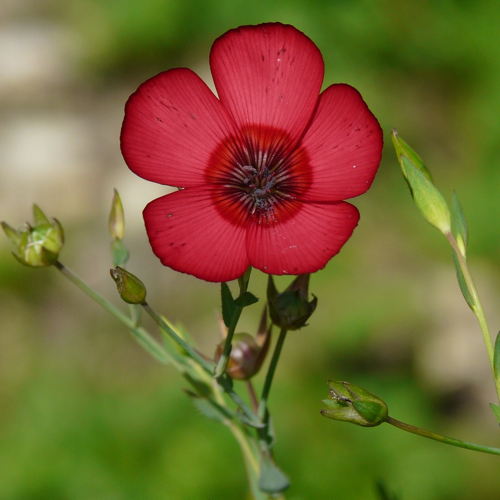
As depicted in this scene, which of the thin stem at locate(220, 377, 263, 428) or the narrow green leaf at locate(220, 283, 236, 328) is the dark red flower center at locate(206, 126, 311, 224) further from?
the thin stem at locate(220, 377, 263, 428)

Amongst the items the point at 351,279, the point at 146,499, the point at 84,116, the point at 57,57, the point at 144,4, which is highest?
the point at 144,4

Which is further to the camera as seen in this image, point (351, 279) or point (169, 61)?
point (169, 61)

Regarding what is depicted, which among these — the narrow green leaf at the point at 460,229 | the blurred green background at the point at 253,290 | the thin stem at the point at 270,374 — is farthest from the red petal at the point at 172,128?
the blurred green background at the point at 253,290

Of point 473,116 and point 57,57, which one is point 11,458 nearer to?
point 57,57

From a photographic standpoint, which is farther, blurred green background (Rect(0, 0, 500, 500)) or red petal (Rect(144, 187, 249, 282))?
blurred green background (Rect(0, 0, 500, 500))

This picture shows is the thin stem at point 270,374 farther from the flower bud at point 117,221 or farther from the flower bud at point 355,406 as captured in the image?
the flower bud at point 117,221

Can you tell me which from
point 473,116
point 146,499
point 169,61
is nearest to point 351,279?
point 473,116

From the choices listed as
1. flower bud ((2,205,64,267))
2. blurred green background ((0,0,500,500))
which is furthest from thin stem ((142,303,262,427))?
blurred green background ((0,0,500,500))
